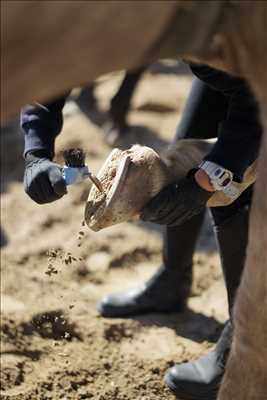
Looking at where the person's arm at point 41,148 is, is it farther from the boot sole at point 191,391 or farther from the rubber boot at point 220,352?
the boot sole at point 191,391

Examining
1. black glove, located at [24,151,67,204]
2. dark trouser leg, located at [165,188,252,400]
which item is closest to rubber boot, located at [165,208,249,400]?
dark trouser leg, located at [165,188,252,400]

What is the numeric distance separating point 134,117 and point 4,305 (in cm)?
176

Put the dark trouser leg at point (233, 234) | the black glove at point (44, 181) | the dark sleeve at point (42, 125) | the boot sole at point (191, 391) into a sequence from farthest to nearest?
the boot sole at point (191, 391), the dark trouser leg at point (233, 234), the dark sleeve at point (42, 125), the black glove at point (44, 181)

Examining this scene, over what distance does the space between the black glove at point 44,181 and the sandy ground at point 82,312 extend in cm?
37

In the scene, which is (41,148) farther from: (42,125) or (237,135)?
(237,135)

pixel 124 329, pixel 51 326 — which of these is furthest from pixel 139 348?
pixel 51 326

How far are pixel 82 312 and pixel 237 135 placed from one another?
3.91ft

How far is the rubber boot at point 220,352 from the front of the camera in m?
2.49

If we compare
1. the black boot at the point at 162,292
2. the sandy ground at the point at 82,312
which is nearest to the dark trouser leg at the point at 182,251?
the black boot at the point at 162,292

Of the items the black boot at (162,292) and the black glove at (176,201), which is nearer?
the black glove at (176,201)

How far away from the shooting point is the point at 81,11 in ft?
3.77

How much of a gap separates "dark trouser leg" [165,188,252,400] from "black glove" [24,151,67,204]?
1.74 feet

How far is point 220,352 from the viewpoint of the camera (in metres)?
2.67

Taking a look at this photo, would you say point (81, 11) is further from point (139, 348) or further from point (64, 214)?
point (64, 214)
